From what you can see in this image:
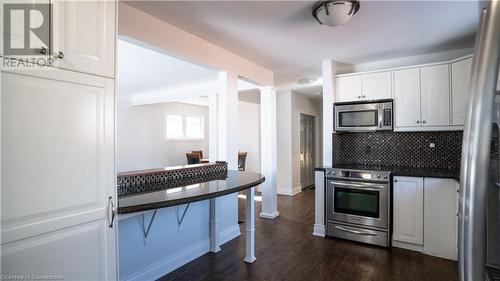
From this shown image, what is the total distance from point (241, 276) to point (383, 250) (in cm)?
176

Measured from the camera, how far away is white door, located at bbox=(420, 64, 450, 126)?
316cm

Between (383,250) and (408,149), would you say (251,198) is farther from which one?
(408,149)

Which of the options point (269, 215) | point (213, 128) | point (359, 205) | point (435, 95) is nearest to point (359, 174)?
point (359, 205)

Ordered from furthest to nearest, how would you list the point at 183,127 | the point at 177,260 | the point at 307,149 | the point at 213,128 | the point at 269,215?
the point at 183,127, the point at 307,149, the point at 213,128, the point at 269,215, the point at 177,260

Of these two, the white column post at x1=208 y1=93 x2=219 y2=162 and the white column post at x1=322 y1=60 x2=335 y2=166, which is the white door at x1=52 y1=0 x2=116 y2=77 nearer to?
the white column post at x1=322 y1=60 x2=335 y2=166

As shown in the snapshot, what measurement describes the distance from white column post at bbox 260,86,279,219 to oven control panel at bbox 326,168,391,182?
1156mm

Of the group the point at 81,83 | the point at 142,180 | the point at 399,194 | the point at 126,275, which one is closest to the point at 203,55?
the point at 142,180

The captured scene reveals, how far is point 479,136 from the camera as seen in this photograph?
1.37 feet

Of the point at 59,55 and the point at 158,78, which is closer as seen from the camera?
the point at 59,55

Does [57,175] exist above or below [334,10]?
below

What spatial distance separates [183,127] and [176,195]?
6.92 m

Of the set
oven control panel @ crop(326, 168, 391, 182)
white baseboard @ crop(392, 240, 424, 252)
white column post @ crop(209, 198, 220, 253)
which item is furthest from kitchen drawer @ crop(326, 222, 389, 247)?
white column post @ crop(209, 198, 220, 253)

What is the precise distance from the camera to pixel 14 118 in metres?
1.11

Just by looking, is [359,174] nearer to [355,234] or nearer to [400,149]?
[355,234]
